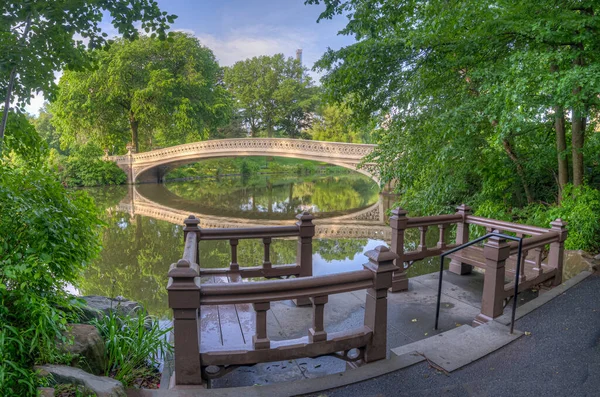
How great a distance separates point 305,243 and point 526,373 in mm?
2331

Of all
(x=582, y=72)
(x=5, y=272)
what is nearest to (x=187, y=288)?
(x=5, y=272)

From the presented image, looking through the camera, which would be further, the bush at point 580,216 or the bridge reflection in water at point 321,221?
the bridge reflection in water at point 321,221

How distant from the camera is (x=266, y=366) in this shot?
9.72ft

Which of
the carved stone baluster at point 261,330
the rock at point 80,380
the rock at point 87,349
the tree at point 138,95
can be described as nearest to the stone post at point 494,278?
the carved stone baluster at point 261,330

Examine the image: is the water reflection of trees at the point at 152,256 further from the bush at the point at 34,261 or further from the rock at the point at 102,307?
the bush at the point at 34,261

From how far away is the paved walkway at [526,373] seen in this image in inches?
94.3

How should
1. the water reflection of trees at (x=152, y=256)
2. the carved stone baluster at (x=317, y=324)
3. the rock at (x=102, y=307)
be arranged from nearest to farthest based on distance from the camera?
1. the carved stone baluster at (x=317, y=324)
2. the rock at (x=102, y=307)
3. the water reflection of trees at (x=152, y=256)

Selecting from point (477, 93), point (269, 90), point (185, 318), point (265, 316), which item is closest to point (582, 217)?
point (477, 93)

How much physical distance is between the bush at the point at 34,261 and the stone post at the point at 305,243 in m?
2.02

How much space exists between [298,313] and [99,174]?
24692 millimetres

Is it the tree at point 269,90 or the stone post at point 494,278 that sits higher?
the tree at point 269,90

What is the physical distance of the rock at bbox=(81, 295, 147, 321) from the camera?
3175 mm

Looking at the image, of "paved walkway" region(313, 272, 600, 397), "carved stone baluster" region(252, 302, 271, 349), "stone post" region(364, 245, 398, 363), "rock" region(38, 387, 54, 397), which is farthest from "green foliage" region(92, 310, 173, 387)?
"stone post" region(364, 245, 398, 363)

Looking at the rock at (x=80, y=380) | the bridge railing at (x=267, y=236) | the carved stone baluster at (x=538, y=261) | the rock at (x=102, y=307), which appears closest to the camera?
the rock at (x=80, y=380)
